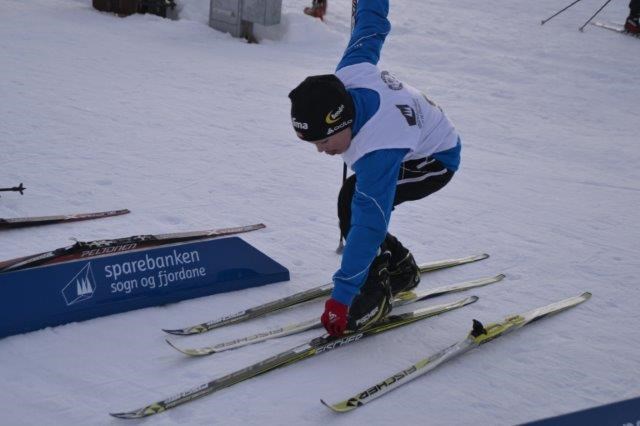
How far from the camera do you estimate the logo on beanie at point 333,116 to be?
3.46 m

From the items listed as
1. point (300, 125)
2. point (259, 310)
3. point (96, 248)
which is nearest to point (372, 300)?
point (259, 310)

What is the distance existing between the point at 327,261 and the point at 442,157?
1173 millimetres

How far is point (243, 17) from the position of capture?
456 inches

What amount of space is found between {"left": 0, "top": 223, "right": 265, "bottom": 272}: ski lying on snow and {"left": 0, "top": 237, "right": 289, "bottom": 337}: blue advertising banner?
0.43m

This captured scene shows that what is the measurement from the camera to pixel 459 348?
158 inches

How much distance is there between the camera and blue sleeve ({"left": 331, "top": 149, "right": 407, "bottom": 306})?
3549 mm

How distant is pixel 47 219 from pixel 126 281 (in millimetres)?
1274

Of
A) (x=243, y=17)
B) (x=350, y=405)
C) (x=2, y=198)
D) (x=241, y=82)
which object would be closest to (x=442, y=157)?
(x=350, y=405)

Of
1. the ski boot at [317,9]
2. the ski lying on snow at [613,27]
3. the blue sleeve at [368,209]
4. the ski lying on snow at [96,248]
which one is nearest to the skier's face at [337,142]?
the blue sleeve at [368,209]

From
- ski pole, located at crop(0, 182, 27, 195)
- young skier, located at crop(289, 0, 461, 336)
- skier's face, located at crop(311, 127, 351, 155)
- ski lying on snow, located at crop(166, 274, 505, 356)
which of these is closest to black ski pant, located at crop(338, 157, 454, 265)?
young skier, located at crop(289, 0, 461, 336)

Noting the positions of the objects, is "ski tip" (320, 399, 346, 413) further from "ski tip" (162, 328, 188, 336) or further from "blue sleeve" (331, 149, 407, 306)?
"ski tip" (162, 328, 188, 336)

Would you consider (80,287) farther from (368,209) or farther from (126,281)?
(368,209)

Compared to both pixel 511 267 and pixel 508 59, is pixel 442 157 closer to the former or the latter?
pixel 511 267

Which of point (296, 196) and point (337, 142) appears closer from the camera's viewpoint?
point (337, 142)
